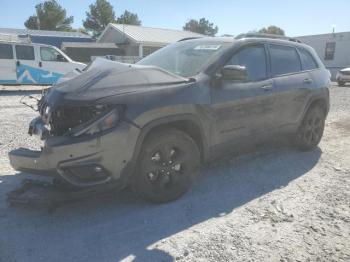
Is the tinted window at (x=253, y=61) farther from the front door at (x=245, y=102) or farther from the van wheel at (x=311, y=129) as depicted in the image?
the van wheel at (x=311, y=129)

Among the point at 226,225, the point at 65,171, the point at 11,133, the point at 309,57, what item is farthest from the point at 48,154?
the point at 309,57

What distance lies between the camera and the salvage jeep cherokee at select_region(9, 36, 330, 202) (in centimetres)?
365

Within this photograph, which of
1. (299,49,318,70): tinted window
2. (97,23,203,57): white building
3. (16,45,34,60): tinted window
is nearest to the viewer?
(299,49,318,70): tinted window

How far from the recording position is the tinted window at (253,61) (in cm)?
503

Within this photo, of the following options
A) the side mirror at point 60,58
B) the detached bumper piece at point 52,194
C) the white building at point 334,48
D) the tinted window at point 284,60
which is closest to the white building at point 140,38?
the white building at point 334,48

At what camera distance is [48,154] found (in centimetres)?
358

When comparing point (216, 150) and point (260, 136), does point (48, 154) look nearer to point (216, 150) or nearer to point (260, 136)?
point (216, 150)

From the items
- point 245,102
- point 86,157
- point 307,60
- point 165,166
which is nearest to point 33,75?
point 307,60

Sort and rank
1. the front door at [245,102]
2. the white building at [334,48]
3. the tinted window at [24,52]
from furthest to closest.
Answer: the white building at [334,48]
the tinted window at [24,52]
the front door at [245,102]

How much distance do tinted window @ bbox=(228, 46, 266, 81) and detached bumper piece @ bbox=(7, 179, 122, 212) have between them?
7.64 ft

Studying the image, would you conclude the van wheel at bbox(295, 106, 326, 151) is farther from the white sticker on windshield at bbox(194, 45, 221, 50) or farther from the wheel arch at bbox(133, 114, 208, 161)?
the wheel arch at bbox(133, 114, 208, 161)

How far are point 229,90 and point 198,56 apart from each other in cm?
62

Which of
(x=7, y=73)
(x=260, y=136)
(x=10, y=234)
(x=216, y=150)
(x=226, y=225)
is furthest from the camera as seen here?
(x=7, y=73)

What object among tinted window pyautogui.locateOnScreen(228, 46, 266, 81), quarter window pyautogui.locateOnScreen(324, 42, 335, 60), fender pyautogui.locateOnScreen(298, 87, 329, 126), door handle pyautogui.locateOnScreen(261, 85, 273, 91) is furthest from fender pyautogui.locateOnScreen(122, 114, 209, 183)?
quarter window pyautogui.locateOnScreen(324, 42, 335, 60)
